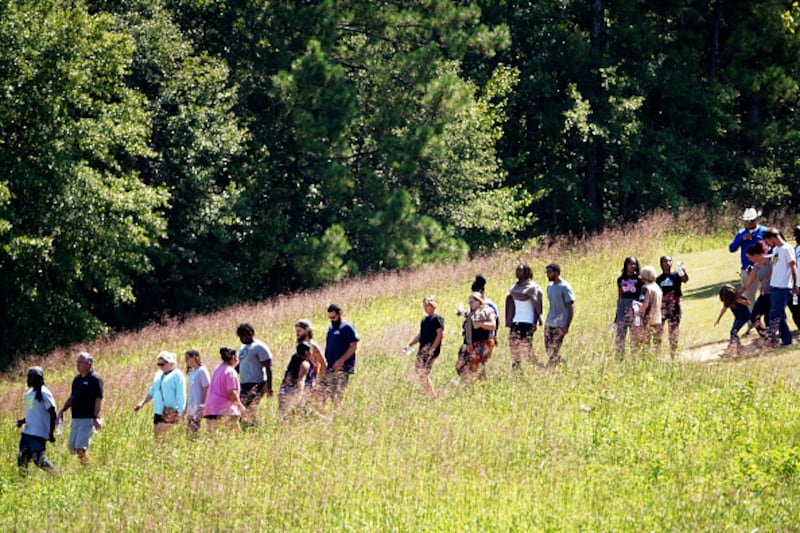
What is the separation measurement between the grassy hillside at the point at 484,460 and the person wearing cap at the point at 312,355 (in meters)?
0.63

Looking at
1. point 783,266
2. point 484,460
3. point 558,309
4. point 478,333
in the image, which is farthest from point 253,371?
point 783,266

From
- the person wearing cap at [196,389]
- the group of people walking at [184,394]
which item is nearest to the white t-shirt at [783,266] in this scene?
the group of people walking at [184,394]

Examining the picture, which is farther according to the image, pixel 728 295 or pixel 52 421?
pixel 728 295

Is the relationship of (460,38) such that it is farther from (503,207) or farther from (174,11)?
(174,11)

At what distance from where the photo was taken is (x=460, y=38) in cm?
3562

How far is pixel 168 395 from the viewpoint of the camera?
1505 cm

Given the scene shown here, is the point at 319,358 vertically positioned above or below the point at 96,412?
above

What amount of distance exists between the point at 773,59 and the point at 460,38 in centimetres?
1194

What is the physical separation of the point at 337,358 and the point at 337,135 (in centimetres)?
1900

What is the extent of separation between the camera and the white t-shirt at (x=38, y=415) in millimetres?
15289

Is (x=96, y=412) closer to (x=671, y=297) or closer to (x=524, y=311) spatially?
(x=524, y=311)

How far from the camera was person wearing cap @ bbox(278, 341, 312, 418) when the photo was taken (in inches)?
592

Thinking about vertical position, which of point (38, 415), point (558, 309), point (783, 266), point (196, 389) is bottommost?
point (38, 415)

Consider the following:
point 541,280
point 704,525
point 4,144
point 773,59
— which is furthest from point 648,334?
point 773,59
